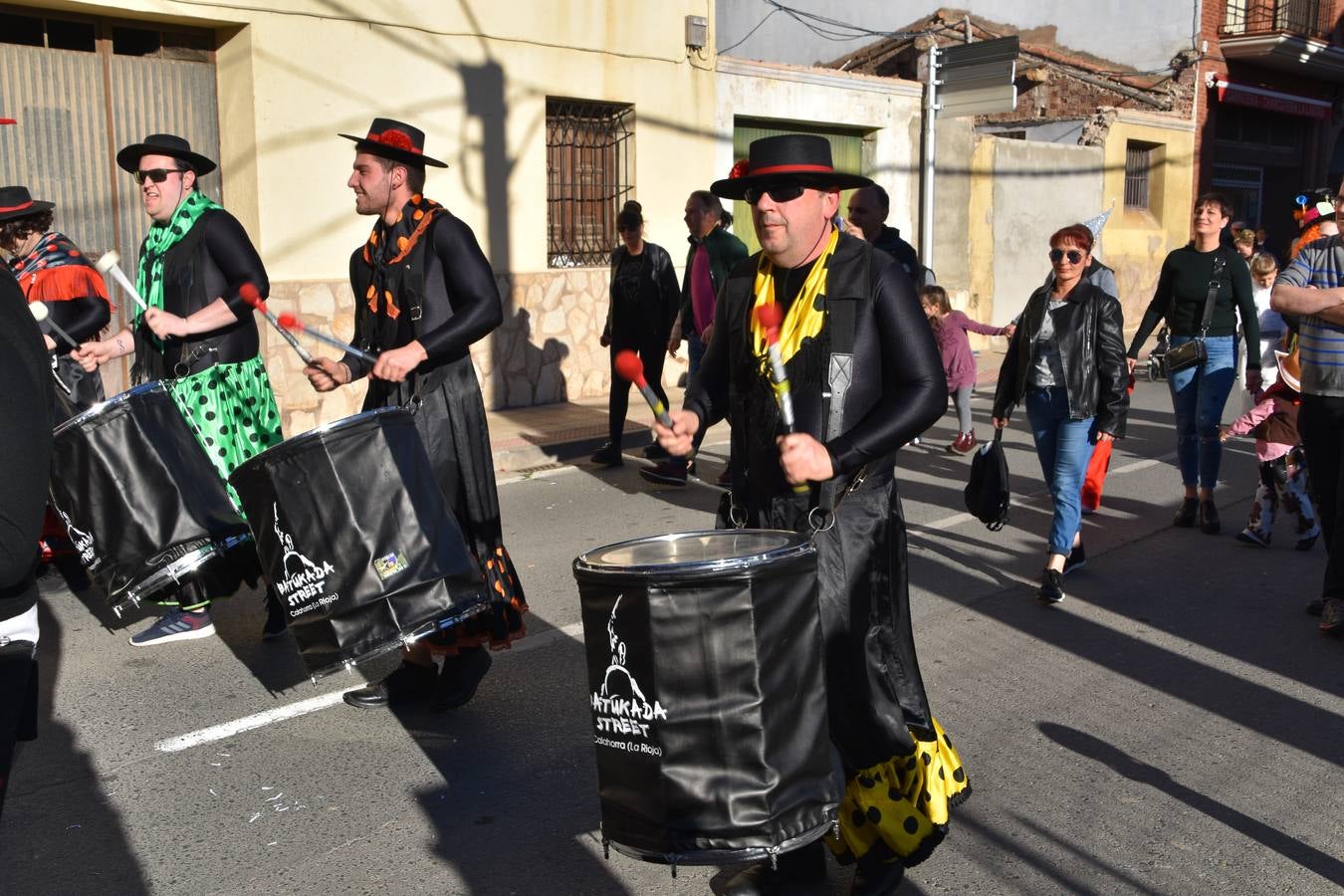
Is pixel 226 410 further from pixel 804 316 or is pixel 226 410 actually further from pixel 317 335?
pixel 804 316

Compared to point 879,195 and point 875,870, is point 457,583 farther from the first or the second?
point 879,195

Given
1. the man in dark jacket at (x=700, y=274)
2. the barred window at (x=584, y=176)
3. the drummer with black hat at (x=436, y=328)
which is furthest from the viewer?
the barred window at (x=584, y=176)

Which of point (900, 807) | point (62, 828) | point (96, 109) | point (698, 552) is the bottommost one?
point (62, 828)

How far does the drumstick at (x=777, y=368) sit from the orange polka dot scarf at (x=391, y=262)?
1717 mm

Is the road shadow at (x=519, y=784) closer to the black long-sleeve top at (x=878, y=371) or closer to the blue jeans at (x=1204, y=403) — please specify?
the black long-sleeve top at (x=878, y=371)

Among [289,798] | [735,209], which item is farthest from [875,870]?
[735,209]

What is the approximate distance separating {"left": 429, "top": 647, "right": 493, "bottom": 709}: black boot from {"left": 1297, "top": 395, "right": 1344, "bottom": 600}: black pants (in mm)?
3432

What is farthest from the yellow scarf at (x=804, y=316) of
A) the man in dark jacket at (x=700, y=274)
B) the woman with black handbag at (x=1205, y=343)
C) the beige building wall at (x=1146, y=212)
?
the beige building wall at (x=1146, y=212)

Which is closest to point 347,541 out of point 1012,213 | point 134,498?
point 134,498

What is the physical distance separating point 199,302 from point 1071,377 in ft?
12.7

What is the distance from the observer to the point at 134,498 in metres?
4.48

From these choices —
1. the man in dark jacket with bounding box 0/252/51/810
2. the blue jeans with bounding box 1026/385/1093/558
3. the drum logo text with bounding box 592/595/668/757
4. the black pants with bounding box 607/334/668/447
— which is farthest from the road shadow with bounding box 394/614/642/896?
the black pants with bounding box 607/334/668/447

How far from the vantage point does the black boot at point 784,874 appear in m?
3.44

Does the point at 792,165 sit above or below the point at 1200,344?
above
